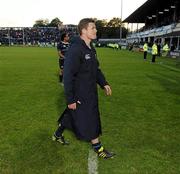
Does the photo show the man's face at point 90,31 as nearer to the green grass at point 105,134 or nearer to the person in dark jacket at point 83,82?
the person in dark jacket at point 83,82

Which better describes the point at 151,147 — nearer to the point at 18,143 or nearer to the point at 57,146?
the point at 57,146

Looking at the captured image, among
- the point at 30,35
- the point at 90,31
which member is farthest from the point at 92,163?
the point at 30,35

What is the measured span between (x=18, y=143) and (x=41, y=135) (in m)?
0.59

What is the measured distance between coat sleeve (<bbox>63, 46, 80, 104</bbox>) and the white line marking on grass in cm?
102

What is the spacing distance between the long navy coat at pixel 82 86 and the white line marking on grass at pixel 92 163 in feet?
1.18

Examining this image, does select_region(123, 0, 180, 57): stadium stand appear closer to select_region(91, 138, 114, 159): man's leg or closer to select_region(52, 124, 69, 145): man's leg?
select_region(52, 124, 69, 145): man's leg

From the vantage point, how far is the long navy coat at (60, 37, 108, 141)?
15.0 ft

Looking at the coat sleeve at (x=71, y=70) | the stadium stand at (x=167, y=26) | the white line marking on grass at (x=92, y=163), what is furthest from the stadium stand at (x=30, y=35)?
the coat sleeve at (x=71, y=70)

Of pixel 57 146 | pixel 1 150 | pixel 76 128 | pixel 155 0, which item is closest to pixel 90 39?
pixel 76 128

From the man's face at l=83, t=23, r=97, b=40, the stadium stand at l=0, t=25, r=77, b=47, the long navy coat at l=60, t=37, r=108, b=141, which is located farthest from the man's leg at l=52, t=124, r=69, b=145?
the stadium stand at l=0, t=25, r=77, b=47

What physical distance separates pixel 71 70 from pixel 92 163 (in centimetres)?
147

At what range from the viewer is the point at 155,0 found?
5181cm

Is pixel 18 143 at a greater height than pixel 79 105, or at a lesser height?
lesser

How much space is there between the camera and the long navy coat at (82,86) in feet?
15.0
